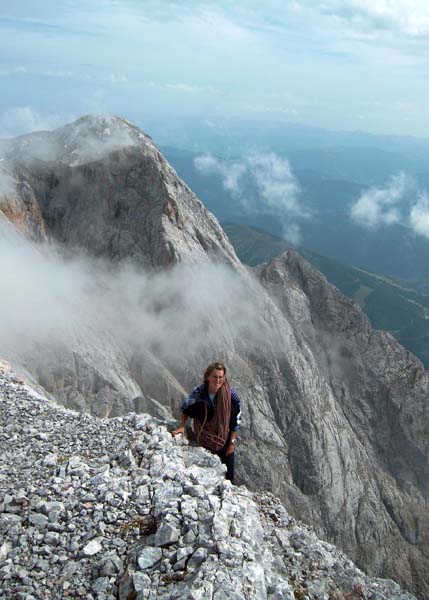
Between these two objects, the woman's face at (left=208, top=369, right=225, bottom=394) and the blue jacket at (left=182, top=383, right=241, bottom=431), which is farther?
the blue jacket at (left=182, top=383, right=241, bottom=431)

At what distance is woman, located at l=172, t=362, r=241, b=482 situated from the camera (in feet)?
51.9

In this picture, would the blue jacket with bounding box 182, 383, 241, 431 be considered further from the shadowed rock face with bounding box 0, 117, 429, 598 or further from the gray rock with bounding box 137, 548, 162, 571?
the shadowed rock face with bounding box 0, 117, 429, 598

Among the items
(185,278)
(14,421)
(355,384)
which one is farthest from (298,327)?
(14,421)

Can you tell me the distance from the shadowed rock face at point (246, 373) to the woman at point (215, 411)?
154 ft

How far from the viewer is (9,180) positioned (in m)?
71.8

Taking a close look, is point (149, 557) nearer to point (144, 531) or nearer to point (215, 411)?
point (144, 531)

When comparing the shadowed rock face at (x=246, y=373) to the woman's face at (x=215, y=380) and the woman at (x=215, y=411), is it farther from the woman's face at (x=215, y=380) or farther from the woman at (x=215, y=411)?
the woman's face at (x=215, y=380)

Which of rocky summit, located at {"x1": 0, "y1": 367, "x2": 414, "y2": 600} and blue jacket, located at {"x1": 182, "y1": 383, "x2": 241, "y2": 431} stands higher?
blue jacket, located at {"x1": 182, "y1": 383, "x2": 241, "y2": 431}

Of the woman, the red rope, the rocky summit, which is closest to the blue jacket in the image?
the woman

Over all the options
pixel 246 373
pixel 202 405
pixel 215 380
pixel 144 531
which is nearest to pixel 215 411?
pixel 202 405

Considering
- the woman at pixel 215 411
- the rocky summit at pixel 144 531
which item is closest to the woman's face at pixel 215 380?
the woman at pixel 215 411

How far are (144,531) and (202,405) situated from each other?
16.5ft

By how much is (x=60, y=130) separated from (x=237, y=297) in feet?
131

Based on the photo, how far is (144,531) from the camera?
11.8 m
